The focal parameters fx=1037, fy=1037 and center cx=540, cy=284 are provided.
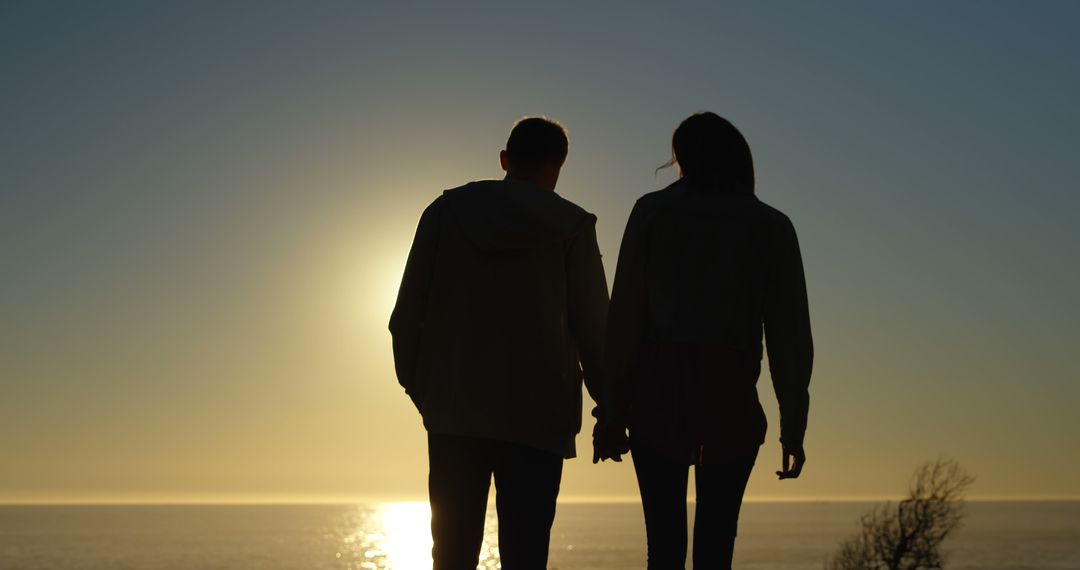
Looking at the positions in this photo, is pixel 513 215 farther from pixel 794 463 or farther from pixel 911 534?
pixel 911 534

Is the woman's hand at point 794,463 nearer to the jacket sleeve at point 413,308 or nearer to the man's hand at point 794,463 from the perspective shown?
the man's hand at point 794,463

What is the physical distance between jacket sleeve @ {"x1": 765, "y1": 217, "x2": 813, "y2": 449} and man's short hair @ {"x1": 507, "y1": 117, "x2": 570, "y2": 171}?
47.0 inches

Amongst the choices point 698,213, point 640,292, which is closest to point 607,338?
point 640,292

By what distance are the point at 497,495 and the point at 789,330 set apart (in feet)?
4.53

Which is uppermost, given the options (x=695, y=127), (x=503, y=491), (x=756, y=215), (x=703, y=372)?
(x=695, y=127)

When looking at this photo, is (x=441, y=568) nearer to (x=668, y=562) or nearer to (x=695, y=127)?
(x=668, y=562)

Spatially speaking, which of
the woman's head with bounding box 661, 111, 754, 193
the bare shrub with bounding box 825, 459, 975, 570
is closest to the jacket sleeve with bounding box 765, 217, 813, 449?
the woman's head with bounding box 661, 111, 754, 193

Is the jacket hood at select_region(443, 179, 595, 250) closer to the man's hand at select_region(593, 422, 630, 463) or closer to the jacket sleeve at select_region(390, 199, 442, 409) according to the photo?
the jacket sleeve at select_region(390, 199, 442, 409)

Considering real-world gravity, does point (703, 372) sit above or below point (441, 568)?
above

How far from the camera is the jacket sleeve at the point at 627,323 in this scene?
396 cm

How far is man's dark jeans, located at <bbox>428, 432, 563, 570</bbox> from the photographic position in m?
4.24

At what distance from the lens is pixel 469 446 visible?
4.30m

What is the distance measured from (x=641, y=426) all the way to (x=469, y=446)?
83 centimetres

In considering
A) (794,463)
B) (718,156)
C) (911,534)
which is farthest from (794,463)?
(911,534)
